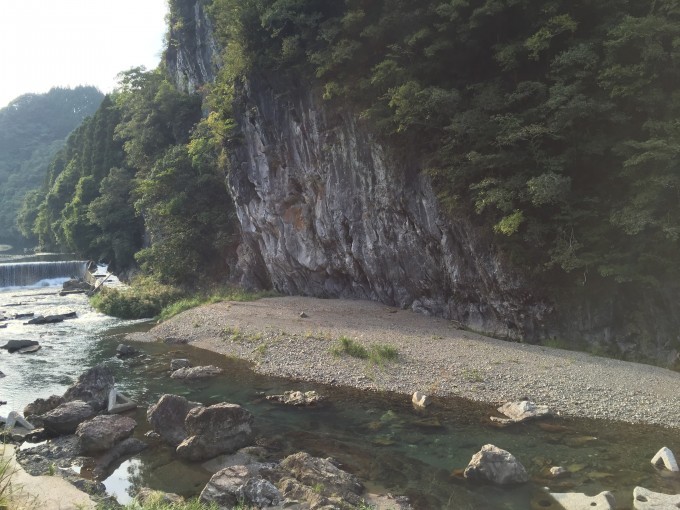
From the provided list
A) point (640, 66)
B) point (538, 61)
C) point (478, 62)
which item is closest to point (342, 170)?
point (478, 62)

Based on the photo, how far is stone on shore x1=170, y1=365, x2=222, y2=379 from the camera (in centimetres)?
1656

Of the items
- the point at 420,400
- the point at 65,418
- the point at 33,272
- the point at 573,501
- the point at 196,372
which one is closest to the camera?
the point at 573,501

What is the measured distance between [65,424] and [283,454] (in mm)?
5882

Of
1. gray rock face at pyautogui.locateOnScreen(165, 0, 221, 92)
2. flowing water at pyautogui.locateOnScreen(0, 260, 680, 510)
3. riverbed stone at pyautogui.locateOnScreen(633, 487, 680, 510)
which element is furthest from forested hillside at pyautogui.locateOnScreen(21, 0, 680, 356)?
gray rock face at pyautogui.locateOnScreen(165, 0, 221, 92)

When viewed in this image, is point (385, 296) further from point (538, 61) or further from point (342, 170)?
point (538, 61)

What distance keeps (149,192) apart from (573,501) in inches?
1332

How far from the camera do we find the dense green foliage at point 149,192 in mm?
34562

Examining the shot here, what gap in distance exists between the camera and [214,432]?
11023 mm

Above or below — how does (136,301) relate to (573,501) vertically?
above

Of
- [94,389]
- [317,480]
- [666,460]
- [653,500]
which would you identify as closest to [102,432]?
[94,389]

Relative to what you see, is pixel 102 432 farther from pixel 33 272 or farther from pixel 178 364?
pixel 33 272

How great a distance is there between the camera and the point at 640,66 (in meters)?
13.8

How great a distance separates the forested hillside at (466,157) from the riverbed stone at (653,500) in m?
7.44

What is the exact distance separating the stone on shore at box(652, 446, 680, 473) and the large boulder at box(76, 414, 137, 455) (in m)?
11.5
